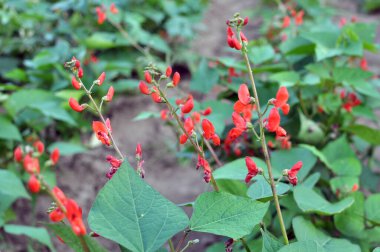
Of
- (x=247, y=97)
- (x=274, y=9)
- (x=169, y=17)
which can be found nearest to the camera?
(x=247, y=97)

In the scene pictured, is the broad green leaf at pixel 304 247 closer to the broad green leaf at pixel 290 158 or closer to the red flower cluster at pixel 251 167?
the red flower cluster at pixel 251 167

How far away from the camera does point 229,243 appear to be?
1.19 m

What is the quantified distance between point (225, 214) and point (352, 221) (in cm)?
65

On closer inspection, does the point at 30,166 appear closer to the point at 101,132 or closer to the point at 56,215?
the point at 56,215

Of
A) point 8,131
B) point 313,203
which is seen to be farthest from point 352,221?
point 8,131

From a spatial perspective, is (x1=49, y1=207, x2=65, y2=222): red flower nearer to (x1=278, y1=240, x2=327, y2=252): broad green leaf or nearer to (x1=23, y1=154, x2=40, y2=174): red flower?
(x1=23, y1=154, x2=40, y2=174): red flower

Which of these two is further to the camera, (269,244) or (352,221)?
(352,221)

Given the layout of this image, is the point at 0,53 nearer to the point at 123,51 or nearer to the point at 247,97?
the point at 123,51

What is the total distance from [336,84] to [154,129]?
1.60 m

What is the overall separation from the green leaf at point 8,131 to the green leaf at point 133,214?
1.40 meters

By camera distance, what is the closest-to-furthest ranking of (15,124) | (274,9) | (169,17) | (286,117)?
(286,117)
(15,124)
(169,17)
(274,9)

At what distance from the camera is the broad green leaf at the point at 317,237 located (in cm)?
133

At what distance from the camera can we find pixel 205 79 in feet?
7.90

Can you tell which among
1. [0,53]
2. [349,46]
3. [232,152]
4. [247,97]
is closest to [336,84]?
[349,46]
